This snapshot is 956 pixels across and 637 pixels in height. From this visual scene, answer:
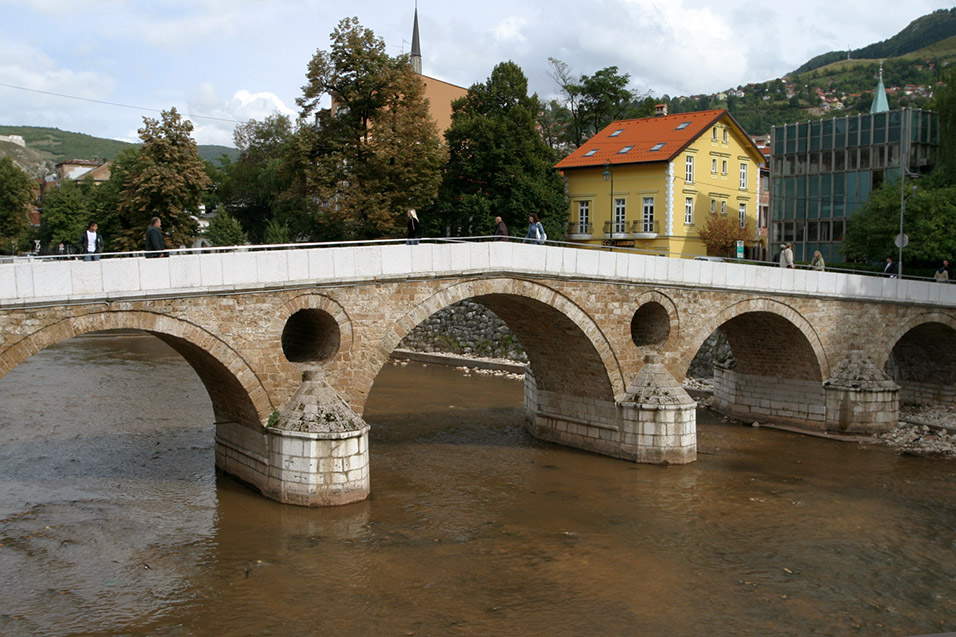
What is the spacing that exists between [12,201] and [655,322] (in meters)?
38.8

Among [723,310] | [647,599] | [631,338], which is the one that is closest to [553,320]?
[631,338]

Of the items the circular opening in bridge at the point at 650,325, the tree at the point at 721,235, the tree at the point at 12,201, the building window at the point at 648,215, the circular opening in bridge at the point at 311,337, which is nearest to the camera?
the circular opening in bridge at the point at 311,337

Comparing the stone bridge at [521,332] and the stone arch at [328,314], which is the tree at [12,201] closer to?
the stone bridge at [521,332]

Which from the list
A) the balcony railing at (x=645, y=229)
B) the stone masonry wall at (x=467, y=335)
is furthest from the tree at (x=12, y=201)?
the balcony railing at (x=645, y=229)

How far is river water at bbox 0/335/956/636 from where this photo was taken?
351 inches

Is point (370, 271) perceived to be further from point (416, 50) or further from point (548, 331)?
point (416, 50)

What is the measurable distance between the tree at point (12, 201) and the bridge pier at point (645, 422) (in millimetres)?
37131

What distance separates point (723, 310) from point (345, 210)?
1206 centimetres

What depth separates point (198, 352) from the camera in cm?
1133

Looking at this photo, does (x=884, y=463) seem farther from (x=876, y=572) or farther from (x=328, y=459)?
(x=328, y=459)

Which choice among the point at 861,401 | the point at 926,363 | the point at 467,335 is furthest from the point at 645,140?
the point at 861,401

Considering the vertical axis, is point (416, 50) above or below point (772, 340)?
above

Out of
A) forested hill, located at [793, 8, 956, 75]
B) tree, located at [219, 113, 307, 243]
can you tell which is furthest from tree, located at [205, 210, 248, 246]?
forested hill, located at [793, 8, 956, 75]

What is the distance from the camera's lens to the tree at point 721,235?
101 ft
